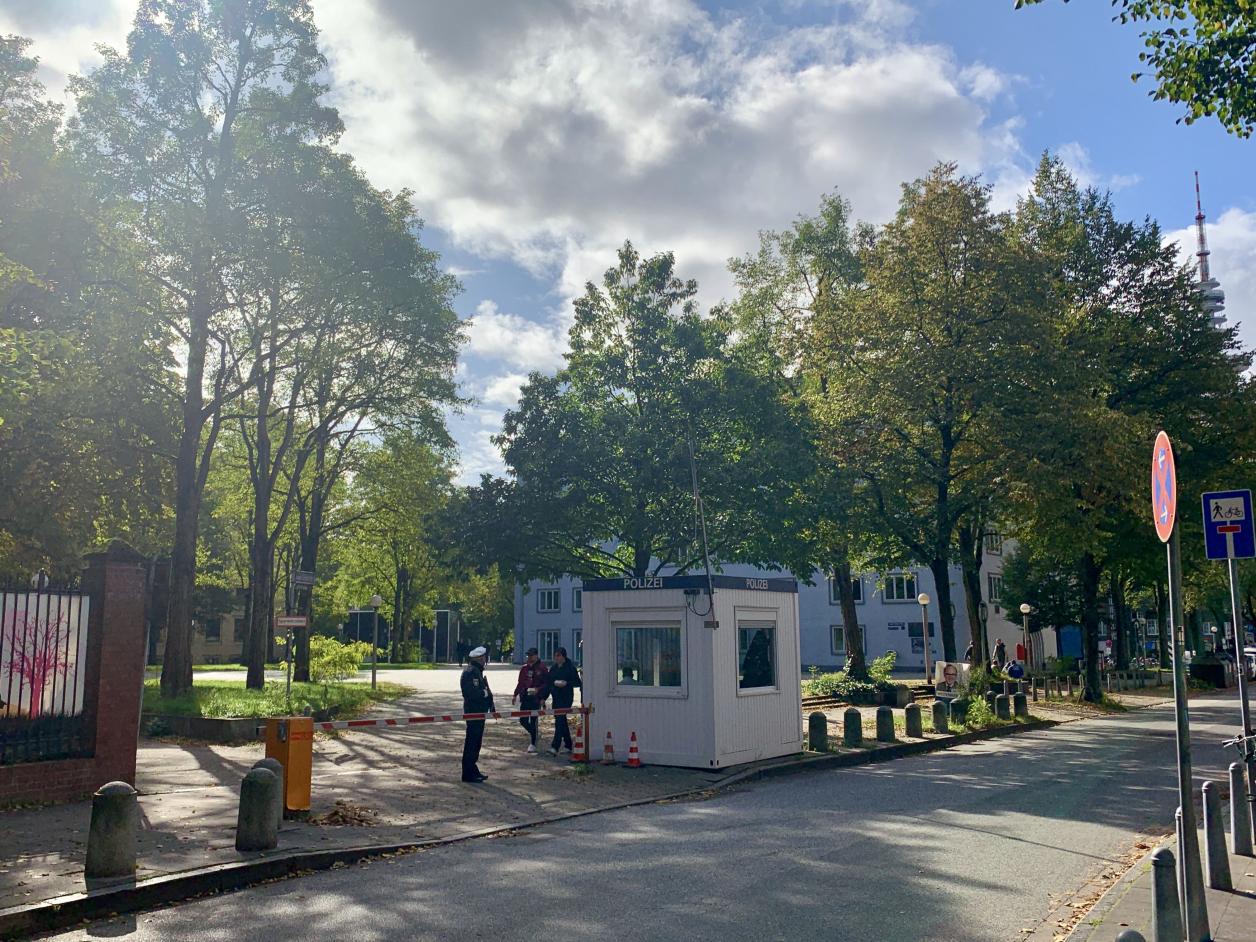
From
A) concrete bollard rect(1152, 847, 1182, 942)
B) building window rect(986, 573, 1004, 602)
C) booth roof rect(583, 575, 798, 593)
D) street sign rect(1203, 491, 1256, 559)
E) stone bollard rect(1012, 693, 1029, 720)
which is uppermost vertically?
building window rect(986, 573, 1004, 602)

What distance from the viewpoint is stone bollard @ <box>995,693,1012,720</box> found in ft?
80.8

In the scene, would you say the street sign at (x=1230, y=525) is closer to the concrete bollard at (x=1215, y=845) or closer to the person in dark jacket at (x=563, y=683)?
the concrete bollard at (x=1215, y=845)

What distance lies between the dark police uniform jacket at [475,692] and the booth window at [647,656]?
227cm

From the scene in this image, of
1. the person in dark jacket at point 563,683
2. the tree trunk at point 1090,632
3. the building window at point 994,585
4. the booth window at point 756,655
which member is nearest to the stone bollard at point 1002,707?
the tree trunk at point 1090,632

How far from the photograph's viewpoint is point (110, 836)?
826 centimetres

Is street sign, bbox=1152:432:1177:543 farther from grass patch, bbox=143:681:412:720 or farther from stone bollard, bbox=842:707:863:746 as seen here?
grass patch, bbox=143:681:412:720

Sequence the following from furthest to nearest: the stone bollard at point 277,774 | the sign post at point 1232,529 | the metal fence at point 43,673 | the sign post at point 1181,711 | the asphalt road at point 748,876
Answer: the metal fence at point 43,673 < the stone bollard at point 277,774 < the sign post at point 1232,529 < the asphalt road at point 748,876 < the sign post at point 1181,711

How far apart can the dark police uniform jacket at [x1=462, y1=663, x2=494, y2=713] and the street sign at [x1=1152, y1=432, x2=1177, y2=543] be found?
10.2 meters

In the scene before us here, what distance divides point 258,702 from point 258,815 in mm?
14129

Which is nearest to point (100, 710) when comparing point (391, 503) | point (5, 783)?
point (5, 783)

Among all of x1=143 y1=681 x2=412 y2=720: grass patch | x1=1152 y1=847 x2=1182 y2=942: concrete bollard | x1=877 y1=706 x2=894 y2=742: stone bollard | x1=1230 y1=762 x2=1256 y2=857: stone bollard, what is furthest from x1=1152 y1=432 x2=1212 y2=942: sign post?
x1=143 y1=681 x2=412 y2=720: grass patch

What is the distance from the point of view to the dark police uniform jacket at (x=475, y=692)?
49.1 ft

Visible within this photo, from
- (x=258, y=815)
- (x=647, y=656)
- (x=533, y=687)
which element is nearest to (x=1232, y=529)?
(x=258, y=815)

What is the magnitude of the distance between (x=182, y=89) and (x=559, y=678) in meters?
16.5
